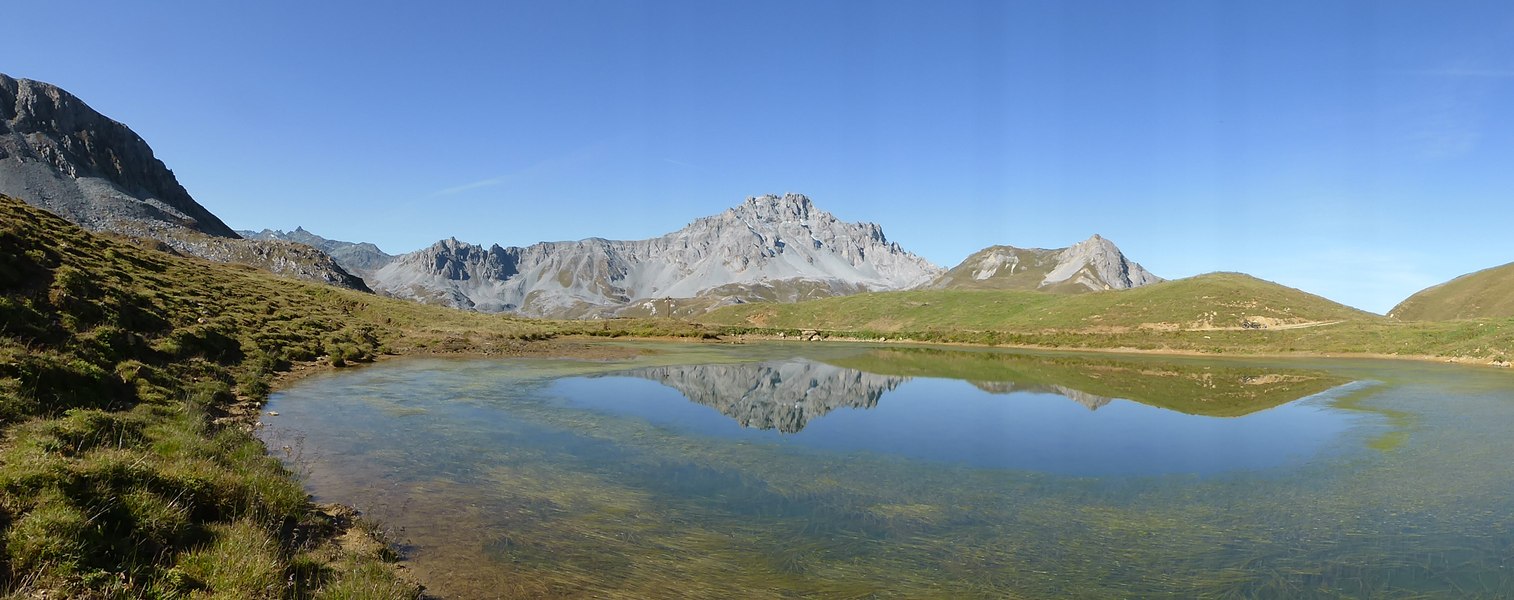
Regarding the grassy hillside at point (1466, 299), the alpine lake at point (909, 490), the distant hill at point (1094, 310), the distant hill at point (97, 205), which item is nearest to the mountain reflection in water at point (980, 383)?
the alpine lake at point (909, 490)

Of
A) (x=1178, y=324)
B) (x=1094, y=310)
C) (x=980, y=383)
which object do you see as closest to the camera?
(x=980, y=383)

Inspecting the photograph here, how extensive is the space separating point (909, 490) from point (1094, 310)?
341ft

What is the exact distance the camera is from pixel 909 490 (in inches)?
655

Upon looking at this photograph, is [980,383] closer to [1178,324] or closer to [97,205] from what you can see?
[1178,324]

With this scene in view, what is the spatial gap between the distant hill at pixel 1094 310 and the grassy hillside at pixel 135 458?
342 feet

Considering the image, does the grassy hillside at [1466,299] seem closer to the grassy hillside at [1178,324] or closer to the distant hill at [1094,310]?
the distant hill at [1094,310]

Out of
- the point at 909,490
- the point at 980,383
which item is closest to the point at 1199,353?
the point at 980,383

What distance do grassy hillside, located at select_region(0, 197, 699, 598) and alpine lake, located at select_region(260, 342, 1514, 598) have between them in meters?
1.85

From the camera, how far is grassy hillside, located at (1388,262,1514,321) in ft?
407

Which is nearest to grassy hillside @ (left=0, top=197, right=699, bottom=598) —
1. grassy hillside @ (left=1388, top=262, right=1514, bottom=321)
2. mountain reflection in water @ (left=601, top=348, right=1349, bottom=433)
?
mountain reflection in water @ (left=601, top=348, right=1349, bottom=433)

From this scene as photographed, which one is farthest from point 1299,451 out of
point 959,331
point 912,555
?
point 959,331

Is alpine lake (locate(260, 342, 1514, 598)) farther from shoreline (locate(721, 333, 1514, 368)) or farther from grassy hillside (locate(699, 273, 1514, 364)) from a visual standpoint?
grassy hillside (locate(699, 273, 1514, 364))

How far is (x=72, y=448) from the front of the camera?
11.5 meters

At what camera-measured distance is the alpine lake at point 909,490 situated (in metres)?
11.1
